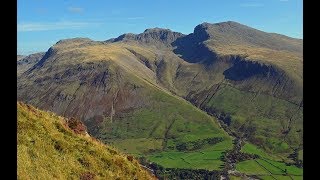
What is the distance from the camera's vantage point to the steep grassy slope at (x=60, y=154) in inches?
1053

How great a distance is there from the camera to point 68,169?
2831 centimetres

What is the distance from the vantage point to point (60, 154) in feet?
97.8

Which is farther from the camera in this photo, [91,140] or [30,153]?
[91,140]

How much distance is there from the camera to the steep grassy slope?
87.8 ft
